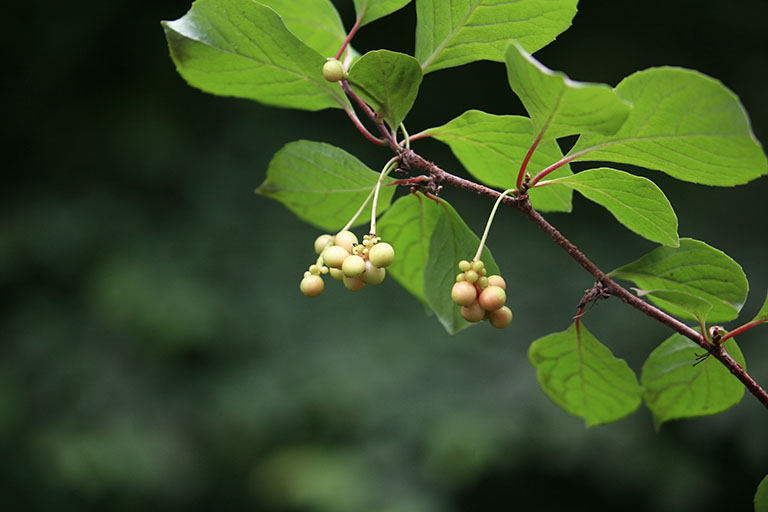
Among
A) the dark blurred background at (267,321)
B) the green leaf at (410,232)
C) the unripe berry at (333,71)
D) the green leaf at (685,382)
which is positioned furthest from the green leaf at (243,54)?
the dark blurred background at (267,321)

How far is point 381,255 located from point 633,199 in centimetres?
21

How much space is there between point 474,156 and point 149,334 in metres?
2.36

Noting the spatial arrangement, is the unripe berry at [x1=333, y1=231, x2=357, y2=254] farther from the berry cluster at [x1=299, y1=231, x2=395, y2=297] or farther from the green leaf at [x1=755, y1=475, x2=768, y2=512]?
the green leaf at [x1=755, y1=475, x2=768, y2=512]

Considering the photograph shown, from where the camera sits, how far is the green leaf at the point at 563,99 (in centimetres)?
41

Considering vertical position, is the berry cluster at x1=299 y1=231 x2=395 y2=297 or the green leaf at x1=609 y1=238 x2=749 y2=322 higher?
the berry cluster at x1=299 y1=231 x2=395 y2=297

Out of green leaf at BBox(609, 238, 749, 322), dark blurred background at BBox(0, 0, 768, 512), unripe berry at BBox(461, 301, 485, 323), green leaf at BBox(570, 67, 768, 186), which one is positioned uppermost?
green leaf at BBox(570, 67, 768, 186)

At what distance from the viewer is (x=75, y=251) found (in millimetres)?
2836

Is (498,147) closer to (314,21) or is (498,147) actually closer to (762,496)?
(314,21)

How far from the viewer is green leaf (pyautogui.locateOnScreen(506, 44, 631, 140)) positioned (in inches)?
16.0

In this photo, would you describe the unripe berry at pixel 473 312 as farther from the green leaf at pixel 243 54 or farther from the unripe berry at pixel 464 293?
the green leaf at pixel 243 54

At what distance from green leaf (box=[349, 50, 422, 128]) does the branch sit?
0.04 meters

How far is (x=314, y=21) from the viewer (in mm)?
641

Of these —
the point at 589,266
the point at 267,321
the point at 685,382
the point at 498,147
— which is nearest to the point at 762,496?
the point at 685,382

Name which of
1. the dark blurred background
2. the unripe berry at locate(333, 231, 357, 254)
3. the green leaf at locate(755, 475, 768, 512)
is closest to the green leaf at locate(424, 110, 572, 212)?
the unripe berry at locate(333, 231, 357, 254)
